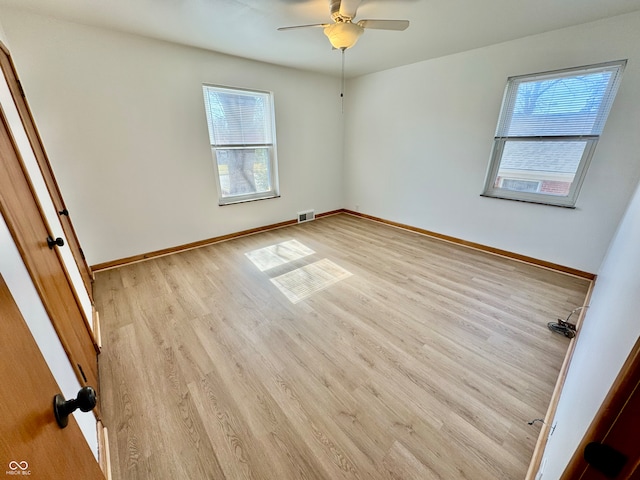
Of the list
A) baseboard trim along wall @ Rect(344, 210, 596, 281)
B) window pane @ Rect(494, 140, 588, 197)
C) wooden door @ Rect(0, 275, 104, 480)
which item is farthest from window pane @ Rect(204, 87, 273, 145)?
wooden door @ Rect(0, 275, 104, 480)

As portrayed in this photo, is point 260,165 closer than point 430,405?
No

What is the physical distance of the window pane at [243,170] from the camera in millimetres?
3605

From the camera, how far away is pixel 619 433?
391 mm

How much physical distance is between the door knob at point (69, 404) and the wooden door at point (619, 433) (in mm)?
957

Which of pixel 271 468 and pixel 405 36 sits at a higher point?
pixel 405 36

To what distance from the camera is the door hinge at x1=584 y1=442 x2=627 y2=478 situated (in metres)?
0.39

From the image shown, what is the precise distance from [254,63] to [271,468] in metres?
4.17

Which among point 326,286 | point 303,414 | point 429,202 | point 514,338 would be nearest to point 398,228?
point 429,202

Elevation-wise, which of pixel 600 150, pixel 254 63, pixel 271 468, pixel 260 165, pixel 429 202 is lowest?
pixel 271 468

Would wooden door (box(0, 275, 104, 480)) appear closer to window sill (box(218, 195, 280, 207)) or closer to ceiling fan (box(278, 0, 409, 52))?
ceiling fan (box(278, 0, 409, 52))

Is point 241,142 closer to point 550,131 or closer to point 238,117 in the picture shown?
point 238,117

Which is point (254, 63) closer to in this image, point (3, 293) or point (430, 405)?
point (3, 293)

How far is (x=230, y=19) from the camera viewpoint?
7.48ft

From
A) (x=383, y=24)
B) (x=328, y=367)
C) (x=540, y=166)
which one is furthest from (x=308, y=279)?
(x=540, y=166)
